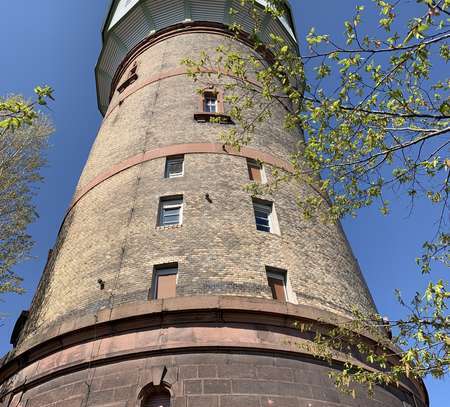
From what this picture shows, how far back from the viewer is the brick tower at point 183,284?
8883mm

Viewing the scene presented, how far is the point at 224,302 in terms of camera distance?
9.59 m

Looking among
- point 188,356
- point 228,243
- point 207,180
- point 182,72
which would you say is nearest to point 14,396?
point 188,356

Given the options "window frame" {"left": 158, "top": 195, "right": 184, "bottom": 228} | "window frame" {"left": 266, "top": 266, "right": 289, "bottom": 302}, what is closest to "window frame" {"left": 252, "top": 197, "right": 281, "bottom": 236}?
"window frame" {"left": 266, "top": 266, "right": 289, "bottom": 302}

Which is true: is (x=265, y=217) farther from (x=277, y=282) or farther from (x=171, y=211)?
(x=171, y=211)

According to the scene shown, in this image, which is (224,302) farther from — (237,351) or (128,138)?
(128,138)

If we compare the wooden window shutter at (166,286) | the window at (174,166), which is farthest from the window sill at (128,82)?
the wooden window shutter at (166,286)

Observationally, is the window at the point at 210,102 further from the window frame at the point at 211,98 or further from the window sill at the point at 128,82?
the window sill at the point at 128,82

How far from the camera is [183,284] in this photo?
33.9 feet

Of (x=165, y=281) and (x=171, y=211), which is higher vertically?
(x=171, y=211)

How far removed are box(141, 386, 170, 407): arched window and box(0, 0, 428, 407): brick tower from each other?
20mm

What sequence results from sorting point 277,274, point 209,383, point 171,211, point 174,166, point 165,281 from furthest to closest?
point 174,166
point 171,211
point 277,274
point 165,281
point 209,383

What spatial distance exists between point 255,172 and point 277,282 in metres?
4.34

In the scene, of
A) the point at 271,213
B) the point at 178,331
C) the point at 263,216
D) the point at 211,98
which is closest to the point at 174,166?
the point at 263,216

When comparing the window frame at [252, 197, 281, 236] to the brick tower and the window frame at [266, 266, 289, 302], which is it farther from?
the window frame at [266, 266, 289, 302]
